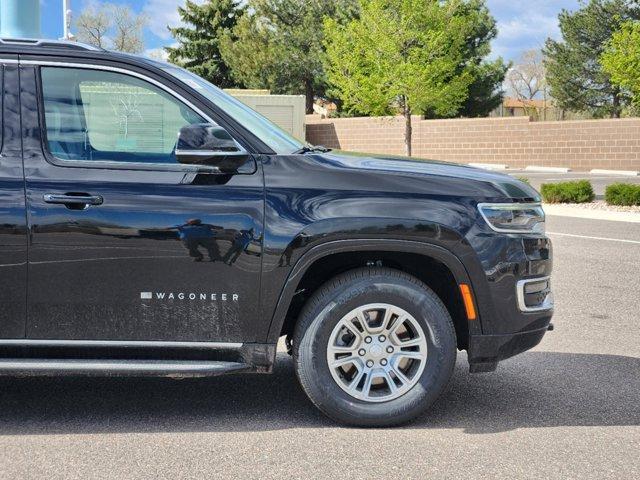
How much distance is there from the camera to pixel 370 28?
1388 inches

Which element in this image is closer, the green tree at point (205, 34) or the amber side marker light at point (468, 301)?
the amber side marker light at point (468, 301)

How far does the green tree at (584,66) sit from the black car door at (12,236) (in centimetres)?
5399

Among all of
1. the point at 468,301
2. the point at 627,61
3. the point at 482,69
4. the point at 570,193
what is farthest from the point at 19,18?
the point at 482,69

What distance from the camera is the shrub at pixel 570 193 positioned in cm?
2236

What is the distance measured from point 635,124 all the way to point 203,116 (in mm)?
37470

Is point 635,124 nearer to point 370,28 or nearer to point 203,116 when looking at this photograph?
point 370,28

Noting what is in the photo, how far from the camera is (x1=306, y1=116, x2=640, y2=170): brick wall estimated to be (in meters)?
39.8

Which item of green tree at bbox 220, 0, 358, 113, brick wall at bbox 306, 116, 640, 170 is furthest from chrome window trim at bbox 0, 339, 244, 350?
green tree at bbox 220, 0, 358, 113

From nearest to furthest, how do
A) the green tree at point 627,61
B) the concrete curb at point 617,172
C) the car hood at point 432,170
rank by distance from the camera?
the car hood at point 432,170, the green tree at point 627,61, the concrete curb at point 617,172

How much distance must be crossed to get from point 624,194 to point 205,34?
156 feet

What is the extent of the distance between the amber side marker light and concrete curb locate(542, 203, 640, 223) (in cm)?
1457

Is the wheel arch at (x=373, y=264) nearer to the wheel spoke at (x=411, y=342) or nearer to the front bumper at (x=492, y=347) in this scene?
the front bumper at (x=492, y=347)

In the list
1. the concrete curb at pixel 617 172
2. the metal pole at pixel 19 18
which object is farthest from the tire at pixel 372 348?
the concrete curb at pixel 617 172

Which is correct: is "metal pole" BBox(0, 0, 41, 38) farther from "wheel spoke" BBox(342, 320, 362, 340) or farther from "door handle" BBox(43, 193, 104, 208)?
"wheel spoke" BBox(342, 320, 362, 340)
